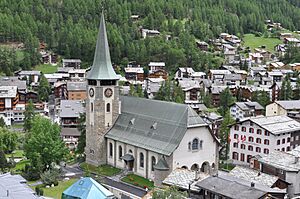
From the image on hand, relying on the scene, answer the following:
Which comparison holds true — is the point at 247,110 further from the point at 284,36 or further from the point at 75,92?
the point at 284,36

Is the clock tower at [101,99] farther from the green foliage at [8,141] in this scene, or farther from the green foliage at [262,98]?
the green foliage at [262,98]

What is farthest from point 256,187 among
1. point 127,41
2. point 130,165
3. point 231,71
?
point 127,41

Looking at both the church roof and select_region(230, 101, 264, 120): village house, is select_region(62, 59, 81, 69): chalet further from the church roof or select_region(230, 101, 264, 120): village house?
the church roof

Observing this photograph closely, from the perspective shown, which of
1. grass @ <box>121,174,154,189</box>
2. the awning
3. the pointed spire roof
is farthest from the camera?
the pointed spire roof

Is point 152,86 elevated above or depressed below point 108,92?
below

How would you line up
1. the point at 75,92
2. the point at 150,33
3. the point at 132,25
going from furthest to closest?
1. the point at 132,25
2. the point at 150,33
3. the point at 75,92

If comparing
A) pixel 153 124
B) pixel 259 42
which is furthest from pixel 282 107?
pixel 259 42

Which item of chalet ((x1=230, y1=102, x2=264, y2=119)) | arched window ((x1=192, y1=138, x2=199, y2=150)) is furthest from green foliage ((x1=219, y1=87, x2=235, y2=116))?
arched window ((x1=192, y1=138, x2=199, y2=150))

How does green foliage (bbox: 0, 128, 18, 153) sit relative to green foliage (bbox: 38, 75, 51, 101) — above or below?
below
